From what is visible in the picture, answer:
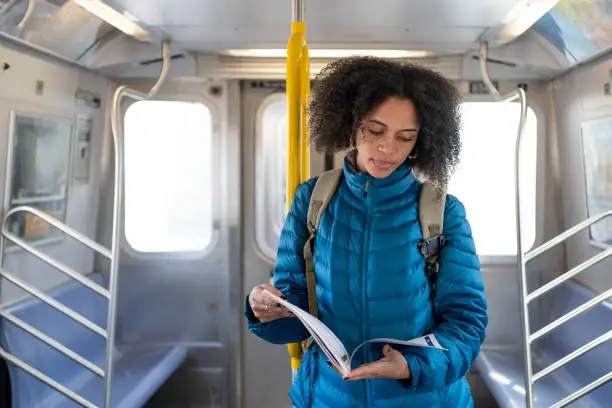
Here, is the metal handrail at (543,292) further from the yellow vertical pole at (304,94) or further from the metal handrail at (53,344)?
the metal handrail at (53,344)

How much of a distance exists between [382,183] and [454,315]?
37 centimetres

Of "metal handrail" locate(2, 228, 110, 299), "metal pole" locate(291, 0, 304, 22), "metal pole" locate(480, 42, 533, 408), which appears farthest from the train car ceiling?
"metal handrail" locate(2, 228, 110, 299)

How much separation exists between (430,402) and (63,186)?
2.35m

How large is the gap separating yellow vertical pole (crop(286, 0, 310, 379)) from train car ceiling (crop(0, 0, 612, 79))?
730 mm

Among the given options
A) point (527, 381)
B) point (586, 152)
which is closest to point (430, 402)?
point (527, 381)

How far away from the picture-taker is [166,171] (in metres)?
3.29

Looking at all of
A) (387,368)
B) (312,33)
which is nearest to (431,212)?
(387,368)

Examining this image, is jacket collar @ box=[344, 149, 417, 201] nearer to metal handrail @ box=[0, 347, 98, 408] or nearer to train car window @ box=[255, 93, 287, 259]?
metal handrail @ box=[0, 347, 98, 408]

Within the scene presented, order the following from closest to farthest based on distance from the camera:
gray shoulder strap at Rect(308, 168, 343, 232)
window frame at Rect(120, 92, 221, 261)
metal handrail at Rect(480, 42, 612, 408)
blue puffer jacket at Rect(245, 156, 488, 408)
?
1. blue puffer jacket at Rect(245, 156, 488, 408)
2. gray shoulder strap at Rect(308, 168, 343, 232)
3. metal handrail at Rect(480, 42, 612, 408)
4. window frame at Rect(120, 92, 221, 261)

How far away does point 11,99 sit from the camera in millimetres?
2248

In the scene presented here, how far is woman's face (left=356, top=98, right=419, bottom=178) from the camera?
1173mm

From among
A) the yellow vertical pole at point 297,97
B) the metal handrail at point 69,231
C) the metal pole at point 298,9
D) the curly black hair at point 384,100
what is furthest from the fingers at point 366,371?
the metal handrail at point 69,231

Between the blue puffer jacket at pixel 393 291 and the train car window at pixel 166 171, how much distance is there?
219cm

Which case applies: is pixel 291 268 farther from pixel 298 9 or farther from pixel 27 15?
pixel 27 15
